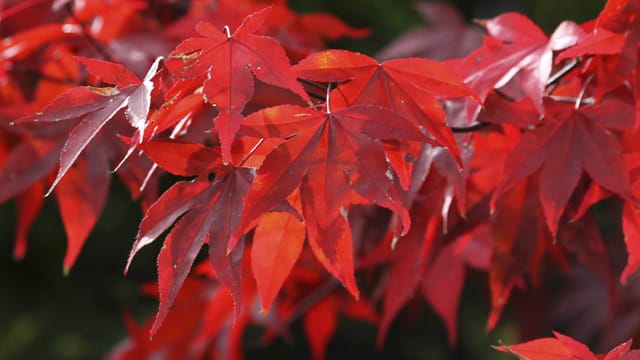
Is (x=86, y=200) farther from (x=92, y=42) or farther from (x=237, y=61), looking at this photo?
(x=237, y=61)

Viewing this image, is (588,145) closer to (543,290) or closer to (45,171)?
(45,171)

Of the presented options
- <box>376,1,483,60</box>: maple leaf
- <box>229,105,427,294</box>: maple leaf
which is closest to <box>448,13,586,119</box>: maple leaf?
<box>229,105,427,294</box>: maple leaf

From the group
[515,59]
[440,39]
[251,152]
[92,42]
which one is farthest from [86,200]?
[440,39]

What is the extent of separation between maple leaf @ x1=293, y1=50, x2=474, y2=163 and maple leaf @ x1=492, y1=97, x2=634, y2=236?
0.32 feet

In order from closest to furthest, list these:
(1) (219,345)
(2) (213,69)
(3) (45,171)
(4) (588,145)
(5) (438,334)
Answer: (2) (213,69), (4) (588,145), (3) (45,171), (1) (219,345), (5) (438,334)

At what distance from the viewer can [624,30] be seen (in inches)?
28.0

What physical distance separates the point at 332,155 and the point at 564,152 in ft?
0.71

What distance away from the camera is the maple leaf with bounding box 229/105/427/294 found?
1.92ft

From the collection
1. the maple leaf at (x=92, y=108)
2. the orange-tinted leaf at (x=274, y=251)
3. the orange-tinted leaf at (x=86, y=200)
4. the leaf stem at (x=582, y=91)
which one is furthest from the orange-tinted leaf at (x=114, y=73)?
the leaf stem at (x=582, y=91)

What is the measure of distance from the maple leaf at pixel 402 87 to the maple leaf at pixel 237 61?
0.05m

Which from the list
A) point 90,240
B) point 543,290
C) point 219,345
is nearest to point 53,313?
point 90,240

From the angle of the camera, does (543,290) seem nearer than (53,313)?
Yes

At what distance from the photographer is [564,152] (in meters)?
0.70

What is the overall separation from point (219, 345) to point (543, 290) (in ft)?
1.70
